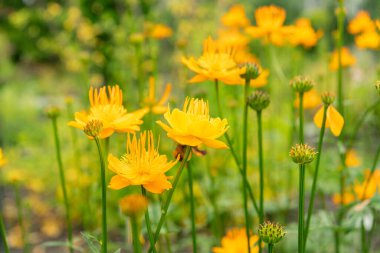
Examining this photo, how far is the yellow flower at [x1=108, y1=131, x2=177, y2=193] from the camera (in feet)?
2.14

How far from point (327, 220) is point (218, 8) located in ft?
12.2

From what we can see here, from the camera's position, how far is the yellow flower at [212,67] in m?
0.85

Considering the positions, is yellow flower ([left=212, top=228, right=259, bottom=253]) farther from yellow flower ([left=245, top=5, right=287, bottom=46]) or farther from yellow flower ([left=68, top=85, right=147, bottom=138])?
yellow flower ([left=245, top=5, right=287, bottom=46])

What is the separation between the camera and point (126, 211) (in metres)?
0.51

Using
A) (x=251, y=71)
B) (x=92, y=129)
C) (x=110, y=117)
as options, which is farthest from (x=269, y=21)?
(x=92, y=129)

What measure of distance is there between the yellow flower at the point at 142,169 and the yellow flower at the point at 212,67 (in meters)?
0.20

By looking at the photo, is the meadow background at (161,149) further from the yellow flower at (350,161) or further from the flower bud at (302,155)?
the flower bud at (302,155)

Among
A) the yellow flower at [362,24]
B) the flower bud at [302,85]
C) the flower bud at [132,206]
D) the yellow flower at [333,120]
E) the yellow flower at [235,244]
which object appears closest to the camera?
the flower bud at [132,206]

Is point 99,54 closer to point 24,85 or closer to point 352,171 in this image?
point 352,171

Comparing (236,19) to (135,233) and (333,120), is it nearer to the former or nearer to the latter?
(333,120)

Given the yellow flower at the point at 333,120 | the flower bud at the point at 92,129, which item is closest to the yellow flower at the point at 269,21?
the yellow flower at the point at 333,120

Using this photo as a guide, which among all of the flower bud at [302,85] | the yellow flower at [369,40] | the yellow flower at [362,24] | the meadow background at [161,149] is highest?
the yellow flower at [362,24]

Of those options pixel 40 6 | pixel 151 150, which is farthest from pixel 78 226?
pixel 40 6

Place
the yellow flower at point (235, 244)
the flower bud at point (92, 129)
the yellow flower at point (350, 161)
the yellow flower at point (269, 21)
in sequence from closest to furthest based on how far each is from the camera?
1. the flower bud at point (92, 129)
2. the yellow flower at point (235, 244)
3. the yellow flower at point (269, 21)
4. the yellow flower at point (350, 161)
